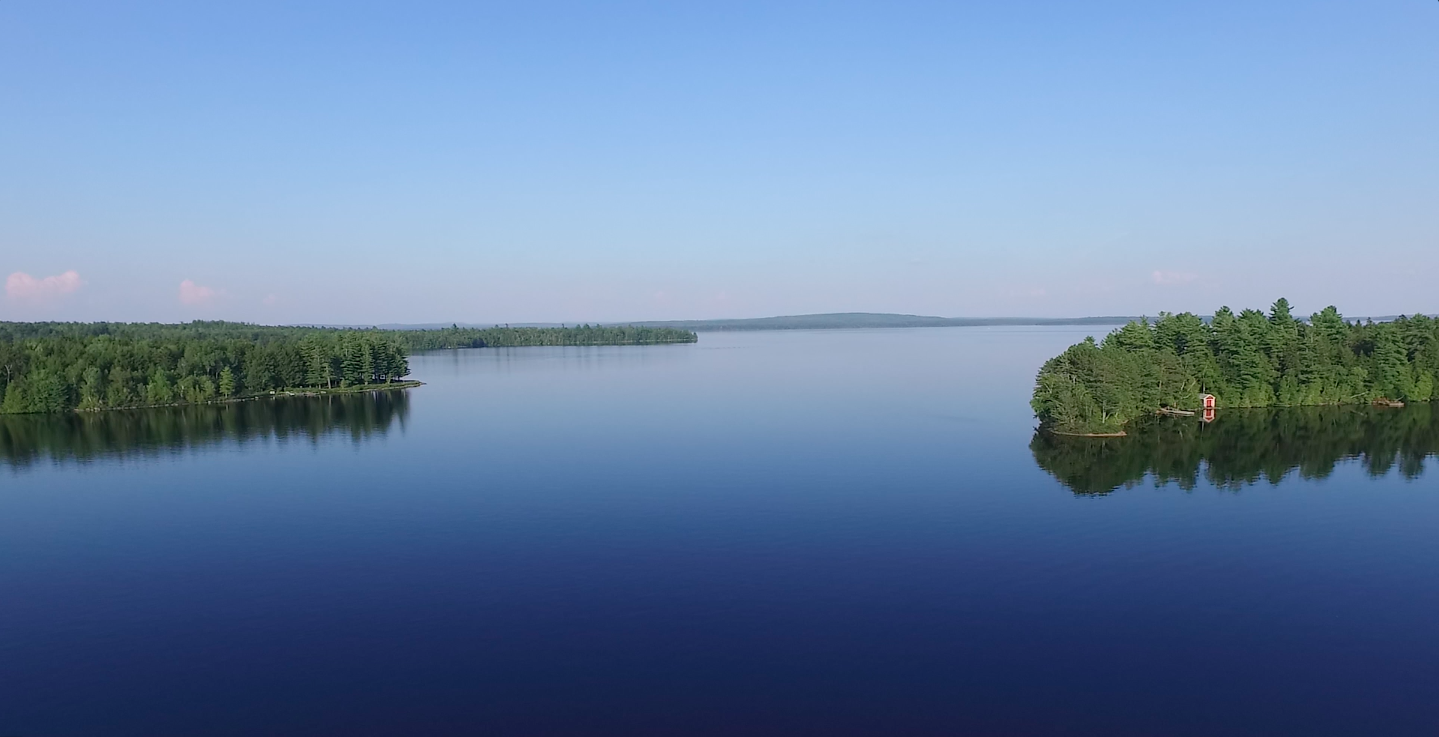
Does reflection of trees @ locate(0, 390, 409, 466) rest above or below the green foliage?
below

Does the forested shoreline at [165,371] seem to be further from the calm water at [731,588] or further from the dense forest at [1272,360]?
the dense forest at [1272,360]

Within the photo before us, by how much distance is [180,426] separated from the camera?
96750 millimetres

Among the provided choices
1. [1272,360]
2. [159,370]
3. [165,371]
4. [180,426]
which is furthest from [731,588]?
[165,371]

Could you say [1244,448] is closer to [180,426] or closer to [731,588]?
[731,588]

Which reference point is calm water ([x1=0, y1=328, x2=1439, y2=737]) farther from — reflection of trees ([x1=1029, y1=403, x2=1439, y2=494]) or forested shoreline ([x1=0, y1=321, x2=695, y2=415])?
forested shoreline ([x1=0, y1=321, x2=695, y2=415])

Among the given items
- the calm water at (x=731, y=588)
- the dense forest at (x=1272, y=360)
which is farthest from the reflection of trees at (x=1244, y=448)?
the dense forest at (x=1272, y=360)

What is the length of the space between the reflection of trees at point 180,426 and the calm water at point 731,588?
4.34 metres

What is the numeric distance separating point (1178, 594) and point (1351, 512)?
2372 cm

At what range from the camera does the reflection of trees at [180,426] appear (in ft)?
269

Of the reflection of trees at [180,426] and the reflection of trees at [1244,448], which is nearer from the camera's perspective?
the reflection of trees at [1244,448]

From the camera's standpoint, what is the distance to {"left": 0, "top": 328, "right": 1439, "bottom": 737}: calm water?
28812 millimetres

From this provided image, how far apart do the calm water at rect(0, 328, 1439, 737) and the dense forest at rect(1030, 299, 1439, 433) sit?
50.3 ft

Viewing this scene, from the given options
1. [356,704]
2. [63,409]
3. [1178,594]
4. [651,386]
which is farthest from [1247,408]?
[63,409]

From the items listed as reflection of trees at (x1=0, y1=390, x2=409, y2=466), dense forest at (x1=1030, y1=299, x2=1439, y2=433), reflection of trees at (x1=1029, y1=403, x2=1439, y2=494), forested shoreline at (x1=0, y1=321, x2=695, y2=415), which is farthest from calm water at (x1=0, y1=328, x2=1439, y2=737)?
forested shoreline at (x1=0, y1=321, x2=695, y2=415)
